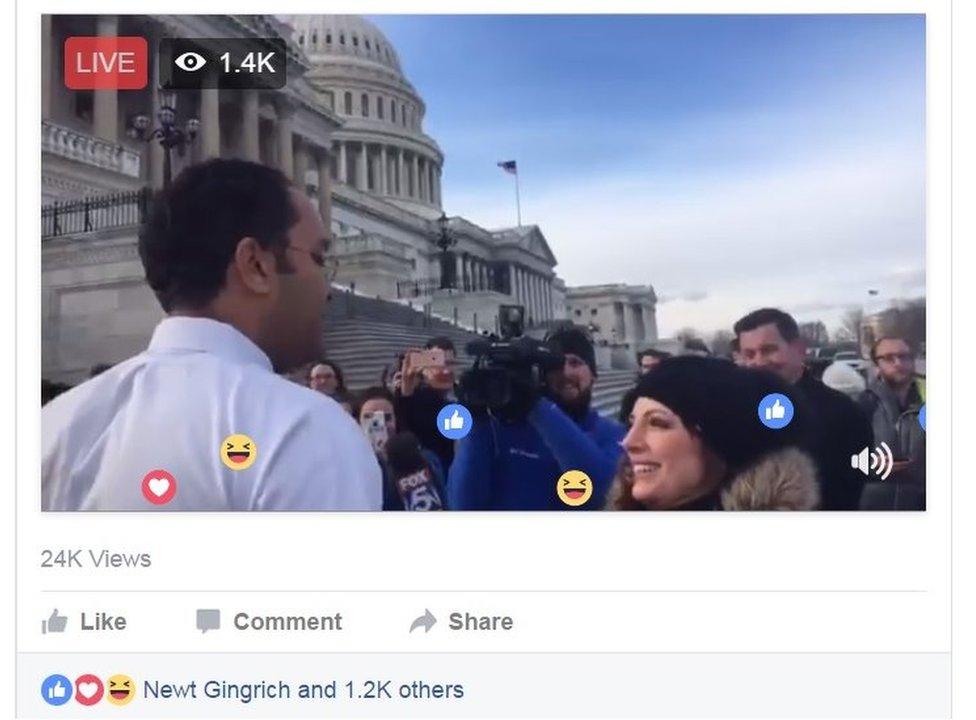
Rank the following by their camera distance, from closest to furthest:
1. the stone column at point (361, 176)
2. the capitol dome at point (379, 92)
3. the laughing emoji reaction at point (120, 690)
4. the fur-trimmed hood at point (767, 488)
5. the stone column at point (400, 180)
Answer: the laughing emoji reaction at point (120, 690), the fur-trimmed hood at point (767, 488), the capitol dome at point (379, 92), the stone column at point (400, 180), the stone column at point (361, 176)

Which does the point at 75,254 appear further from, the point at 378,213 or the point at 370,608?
the point at 370,608

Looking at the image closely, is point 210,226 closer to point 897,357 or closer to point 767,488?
point 767,488

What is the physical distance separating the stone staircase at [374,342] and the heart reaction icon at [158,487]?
0.59 m

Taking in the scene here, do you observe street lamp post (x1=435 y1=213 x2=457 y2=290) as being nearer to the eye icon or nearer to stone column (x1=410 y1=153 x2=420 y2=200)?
stone column (x1=410 y1=153 x2=420 y2=200)

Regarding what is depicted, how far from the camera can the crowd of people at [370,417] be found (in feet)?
8.05

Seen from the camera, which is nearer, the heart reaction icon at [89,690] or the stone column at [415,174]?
the heart reaction icon at [89,690]

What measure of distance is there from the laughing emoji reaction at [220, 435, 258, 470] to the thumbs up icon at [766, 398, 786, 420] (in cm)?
154

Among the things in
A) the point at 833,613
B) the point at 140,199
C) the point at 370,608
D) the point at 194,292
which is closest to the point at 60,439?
the point at 194,292

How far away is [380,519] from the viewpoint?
8.19 feet

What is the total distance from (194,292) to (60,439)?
0.58 m

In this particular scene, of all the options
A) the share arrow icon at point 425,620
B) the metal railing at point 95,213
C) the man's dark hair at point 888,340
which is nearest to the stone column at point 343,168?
the metal railing at point 95,213

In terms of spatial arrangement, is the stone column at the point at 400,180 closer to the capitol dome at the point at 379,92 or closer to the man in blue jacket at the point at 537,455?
the capitol dome at the point at 379,92

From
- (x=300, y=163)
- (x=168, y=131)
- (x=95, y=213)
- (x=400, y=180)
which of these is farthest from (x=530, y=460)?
(x=95, y=213)

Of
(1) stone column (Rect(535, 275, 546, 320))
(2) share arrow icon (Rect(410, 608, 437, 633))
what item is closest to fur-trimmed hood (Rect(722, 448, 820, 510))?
(1) stone column (Rect(535, 275, 546, 320))
